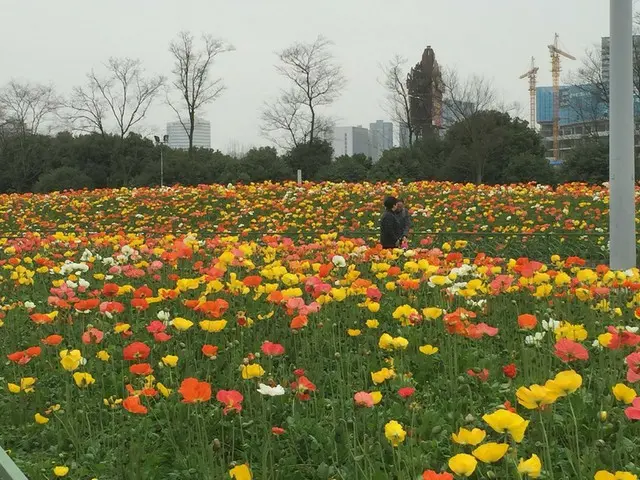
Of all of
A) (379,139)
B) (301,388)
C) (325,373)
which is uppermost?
(379,139)

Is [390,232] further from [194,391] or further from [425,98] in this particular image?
[425,98]

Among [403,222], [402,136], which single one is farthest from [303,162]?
[403,222]

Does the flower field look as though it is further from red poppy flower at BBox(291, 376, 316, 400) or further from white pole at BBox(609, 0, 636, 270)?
white pole at BBox(609, 0, 636, 270)

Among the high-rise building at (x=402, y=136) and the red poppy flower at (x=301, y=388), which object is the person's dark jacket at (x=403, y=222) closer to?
the red poppy flower at (x=301, y=388)

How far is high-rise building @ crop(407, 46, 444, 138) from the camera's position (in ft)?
132

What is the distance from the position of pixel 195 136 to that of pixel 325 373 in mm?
36274

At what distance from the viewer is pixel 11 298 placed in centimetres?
565

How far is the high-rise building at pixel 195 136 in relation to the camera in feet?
129

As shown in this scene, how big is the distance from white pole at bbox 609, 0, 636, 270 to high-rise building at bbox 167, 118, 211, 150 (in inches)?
1260

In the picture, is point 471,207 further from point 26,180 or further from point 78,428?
point 26,180

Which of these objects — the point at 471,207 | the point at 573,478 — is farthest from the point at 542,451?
the point at 471,207

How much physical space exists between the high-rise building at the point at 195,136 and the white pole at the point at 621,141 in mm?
32011

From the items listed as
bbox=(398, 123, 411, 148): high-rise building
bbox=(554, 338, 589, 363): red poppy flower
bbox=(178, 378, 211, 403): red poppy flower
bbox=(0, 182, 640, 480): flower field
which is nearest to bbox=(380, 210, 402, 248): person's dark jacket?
bbox=(0, 182, 640, 480): flower field

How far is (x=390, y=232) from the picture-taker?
29.5 ft
